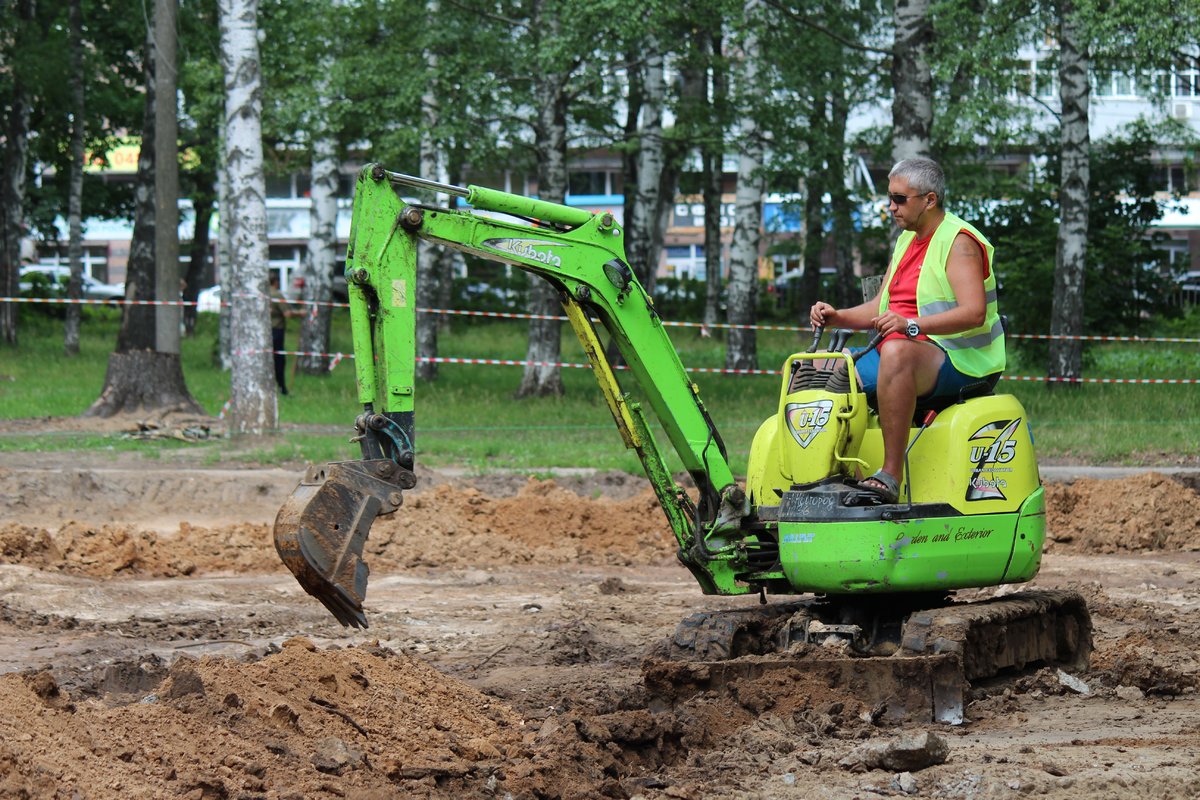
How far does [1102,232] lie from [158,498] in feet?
55.9

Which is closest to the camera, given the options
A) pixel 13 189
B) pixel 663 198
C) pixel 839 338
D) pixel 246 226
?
pixel 839 338

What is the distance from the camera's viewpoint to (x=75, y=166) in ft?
104

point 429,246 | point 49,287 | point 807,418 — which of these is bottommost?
point 807,418

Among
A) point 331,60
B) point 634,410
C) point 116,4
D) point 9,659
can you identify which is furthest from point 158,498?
point 116,4

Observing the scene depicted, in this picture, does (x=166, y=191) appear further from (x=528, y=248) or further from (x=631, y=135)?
(x=528, y=248)

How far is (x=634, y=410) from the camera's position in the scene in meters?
7.27

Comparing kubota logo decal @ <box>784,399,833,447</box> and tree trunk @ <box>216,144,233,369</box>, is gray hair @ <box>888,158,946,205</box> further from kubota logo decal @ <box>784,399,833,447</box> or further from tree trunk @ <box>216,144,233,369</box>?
tree trunk @ <box>216,144,233,369</box>

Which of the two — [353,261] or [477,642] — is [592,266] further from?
[477,642]

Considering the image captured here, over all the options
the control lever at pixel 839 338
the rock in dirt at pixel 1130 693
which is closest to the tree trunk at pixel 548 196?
the control lever at pixel 839 338

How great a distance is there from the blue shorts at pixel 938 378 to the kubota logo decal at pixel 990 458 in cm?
22

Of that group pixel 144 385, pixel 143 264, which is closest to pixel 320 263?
pixel 143 264

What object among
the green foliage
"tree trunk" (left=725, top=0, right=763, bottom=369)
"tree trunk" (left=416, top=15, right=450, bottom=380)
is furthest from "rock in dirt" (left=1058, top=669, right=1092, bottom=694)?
the green foliage

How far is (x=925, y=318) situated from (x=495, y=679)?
280 centimetres

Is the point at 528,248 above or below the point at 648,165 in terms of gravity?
below
